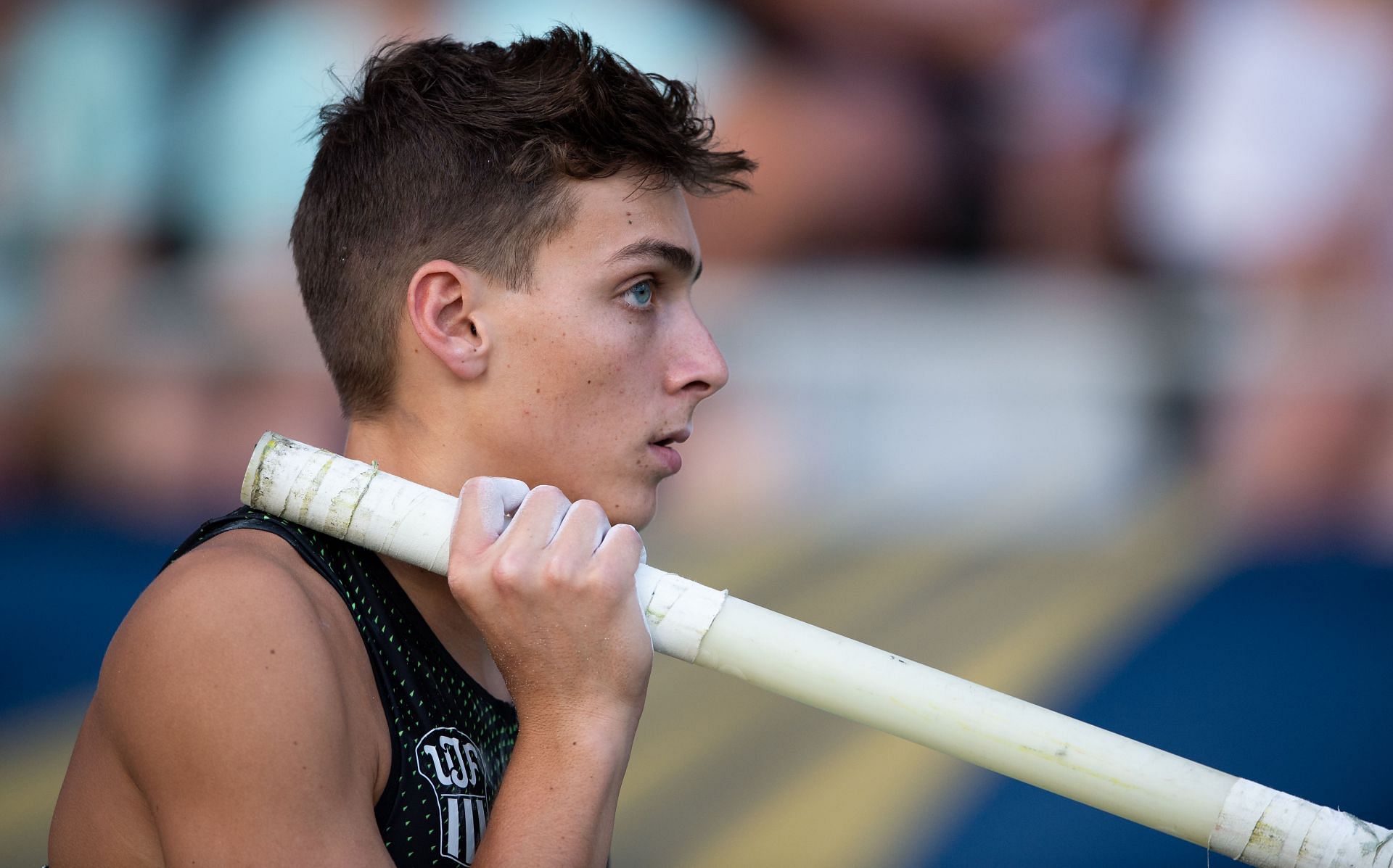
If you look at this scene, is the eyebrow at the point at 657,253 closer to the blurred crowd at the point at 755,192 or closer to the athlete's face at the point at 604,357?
the athlete's face at the point at 604,357

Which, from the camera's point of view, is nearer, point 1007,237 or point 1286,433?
point 1286,433

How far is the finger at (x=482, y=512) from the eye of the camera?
1580 mm

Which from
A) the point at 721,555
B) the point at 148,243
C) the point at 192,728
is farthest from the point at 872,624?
the point at 192,728

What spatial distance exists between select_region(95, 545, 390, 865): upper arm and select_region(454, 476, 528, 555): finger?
0.21m

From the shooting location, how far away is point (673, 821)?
3.48 m

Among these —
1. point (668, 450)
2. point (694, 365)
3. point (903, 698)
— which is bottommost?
point (903, 698)

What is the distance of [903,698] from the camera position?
156 centimetres

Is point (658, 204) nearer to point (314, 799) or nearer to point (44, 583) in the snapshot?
point (314, 799)

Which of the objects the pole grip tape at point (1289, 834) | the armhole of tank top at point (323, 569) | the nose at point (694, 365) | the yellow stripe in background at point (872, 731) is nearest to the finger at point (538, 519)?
the armhole of tank top at point (323, 569)

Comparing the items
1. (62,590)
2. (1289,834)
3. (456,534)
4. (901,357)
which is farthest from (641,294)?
(901,357)

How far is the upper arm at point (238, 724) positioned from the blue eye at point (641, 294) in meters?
0.69

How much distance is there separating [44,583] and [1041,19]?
3621 millimetres

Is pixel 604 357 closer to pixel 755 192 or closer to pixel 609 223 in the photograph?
pixel 609 223

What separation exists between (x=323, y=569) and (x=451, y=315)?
448 millimetres
